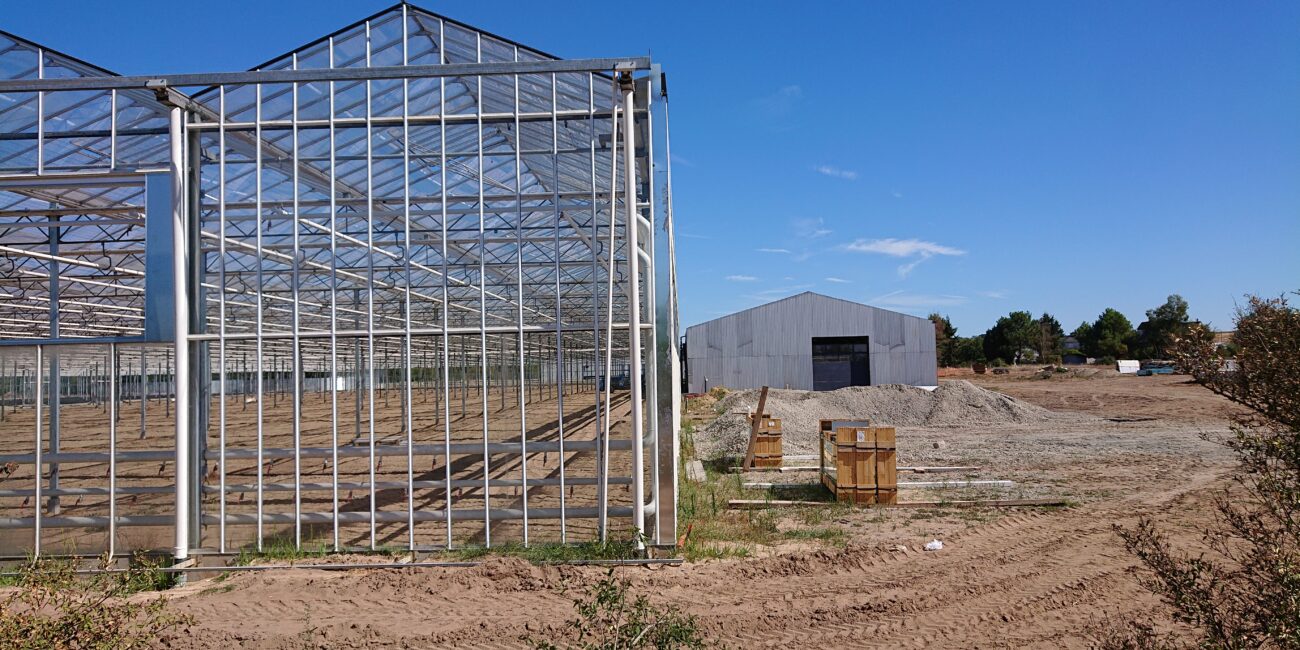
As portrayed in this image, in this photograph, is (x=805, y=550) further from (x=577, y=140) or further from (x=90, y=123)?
(x=90, y=123)

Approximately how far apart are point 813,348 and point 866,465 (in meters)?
34.2

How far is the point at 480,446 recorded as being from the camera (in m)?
7.80

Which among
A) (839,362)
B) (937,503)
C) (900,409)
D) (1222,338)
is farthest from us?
(839,362)

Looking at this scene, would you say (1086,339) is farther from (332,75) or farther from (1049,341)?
(332,75)

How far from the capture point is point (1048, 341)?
8638 centimetres

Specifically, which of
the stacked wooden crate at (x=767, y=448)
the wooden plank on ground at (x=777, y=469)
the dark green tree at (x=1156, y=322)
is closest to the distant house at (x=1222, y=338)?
the wooden plank on ground at (x=777, y=469)

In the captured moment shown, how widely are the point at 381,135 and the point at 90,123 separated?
3.82 meters

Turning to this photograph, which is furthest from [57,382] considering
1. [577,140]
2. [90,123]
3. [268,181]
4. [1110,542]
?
[1110,542]

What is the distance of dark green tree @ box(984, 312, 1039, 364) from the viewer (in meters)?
88.1

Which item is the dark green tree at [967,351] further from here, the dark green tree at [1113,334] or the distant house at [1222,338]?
the distant house at [1222,338]

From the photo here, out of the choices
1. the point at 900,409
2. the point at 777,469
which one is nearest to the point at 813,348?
the point at 900,409

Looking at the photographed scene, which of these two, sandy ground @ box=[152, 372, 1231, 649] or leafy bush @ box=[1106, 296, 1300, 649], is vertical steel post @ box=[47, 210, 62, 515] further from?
leafy bush @ box=[1106, 296, 1300, 649]

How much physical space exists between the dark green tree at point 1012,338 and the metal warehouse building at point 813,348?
4895cm

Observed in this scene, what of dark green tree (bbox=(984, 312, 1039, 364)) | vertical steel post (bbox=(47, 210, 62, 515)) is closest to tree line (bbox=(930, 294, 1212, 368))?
dark green tree (bbox=(984, 312, 1039, 364))
